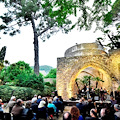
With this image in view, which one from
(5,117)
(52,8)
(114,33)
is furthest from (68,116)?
(114,33)

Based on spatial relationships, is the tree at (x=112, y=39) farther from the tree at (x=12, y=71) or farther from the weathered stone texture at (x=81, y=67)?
the tree at (x=12, y=71)

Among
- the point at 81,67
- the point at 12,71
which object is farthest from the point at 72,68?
the point at 12,71

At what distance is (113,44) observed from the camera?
13828mm

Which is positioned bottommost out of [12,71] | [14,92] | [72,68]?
[14,92]

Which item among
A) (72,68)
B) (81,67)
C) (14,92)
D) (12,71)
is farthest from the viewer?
(12,71)

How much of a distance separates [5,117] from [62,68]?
897cm

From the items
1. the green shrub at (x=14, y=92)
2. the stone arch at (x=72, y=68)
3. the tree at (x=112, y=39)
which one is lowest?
the green shrub at (x=14, y=92)

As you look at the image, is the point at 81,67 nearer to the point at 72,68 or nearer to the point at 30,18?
the point at 72,68

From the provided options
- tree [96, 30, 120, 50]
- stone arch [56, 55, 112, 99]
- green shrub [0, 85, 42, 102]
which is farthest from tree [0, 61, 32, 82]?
tree [96, 30, 120, 50]

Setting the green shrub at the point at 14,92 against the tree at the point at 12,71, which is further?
the tree at the point at 12,71

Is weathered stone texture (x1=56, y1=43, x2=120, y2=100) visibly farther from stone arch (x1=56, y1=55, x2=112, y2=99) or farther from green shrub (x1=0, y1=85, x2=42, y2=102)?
green shrub (x1=0, y1=85, x2=42, y2=102)

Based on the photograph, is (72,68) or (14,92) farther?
(72,68)

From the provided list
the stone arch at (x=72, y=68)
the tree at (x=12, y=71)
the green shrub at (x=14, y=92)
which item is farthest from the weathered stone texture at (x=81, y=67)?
the tree at (x=12, y=71)

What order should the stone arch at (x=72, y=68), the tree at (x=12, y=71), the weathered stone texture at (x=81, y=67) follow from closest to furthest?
the weathered stone texture at (x=81, y=67), the stone arch at (x=72, y=68), the tree at (x=12, y=71)
